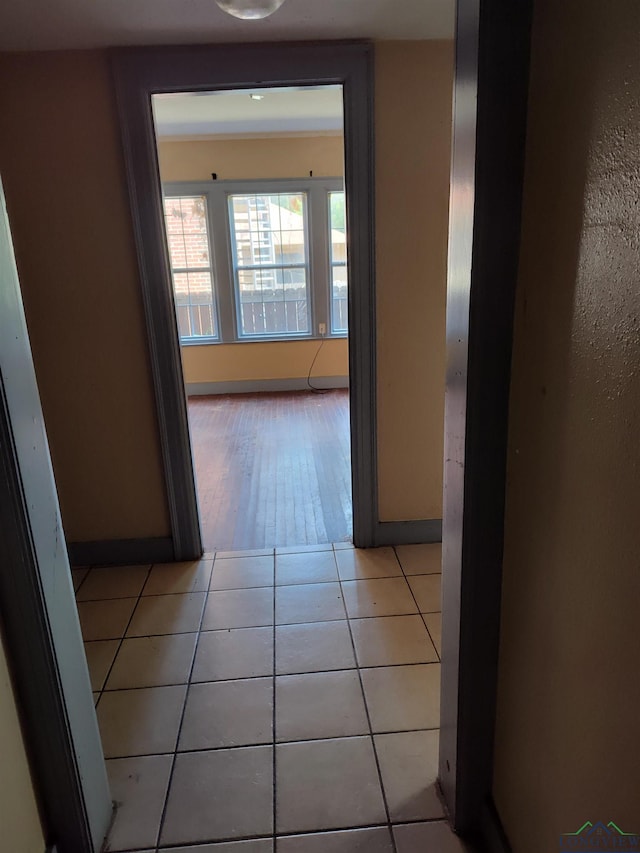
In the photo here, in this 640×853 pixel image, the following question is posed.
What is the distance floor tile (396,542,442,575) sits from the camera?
247 cm

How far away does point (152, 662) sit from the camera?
1971 millimetres

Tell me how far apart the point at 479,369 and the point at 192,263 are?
5.32m

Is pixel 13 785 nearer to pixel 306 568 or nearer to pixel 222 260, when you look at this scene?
pixel 306 568

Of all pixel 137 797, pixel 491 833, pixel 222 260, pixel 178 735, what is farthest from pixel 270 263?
pixel 491 833

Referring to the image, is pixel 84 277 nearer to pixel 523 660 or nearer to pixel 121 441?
pixel 121 441

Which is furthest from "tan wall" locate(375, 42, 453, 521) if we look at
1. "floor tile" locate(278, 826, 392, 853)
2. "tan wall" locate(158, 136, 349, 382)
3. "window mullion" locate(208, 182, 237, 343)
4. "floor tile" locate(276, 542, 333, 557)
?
"window mullion" locate(208, 182, 237, 343)

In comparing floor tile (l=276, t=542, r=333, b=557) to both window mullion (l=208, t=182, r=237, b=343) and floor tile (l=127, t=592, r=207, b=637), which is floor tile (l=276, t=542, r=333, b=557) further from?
window mullion (l=208, t=182, r=237, b=343)

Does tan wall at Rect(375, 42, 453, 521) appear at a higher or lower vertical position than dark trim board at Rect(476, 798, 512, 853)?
higher

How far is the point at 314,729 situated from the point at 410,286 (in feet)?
5.63

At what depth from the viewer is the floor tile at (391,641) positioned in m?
1.94

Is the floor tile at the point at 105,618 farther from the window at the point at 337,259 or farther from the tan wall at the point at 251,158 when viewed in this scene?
the window at the point at 337,259

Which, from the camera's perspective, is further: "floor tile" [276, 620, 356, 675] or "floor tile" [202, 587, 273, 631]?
"floor tile" [202, 587, 273, 631]

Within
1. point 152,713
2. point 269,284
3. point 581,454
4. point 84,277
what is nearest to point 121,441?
point 84,277

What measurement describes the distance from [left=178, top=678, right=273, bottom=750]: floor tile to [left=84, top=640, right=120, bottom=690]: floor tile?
329 millimetres
